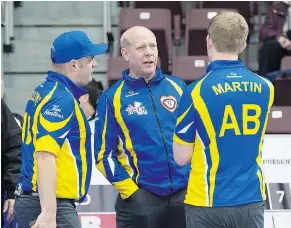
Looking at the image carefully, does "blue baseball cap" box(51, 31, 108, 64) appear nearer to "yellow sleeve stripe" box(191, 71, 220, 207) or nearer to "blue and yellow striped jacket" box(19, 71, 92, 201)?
"blue and yellow striped jacket" box(19, 71, 92, 201)

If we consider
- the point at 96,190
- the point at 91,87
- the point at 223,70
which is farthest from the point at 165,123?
the point at 91,87

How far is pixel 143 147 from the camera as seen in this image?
4785 millimetres

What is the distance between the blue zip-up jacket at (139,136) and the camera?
479 centimetres

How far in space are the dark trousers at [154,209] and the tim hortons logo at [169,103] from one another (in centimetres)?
46

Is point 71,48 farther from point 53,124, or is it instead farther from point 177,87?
point 177,87

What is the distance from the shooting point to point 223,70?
392 cm

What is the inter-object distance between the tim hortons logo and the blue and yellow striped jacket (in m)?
0.69

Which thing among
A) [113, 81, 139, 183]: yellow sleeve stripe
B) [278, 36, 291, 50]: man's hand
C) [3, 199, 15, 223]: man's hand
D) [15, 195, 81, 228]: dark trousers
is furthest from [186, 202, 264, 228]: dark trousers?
[278, 36, 291, 50]: man's hand

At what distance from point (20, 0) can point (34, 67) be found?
869 millimetres

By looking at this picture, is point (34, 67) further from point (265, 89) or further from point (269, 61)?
point (265, 89)

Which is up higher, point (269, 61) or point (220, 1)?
Result: point (220, 1)

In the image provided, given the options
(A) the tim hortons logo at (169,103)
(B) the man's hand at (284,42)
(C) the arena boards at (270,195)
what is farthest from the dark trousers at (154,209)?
(B) the man's hand at (284,42)

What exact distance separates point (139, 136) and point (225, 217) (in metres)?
1.04

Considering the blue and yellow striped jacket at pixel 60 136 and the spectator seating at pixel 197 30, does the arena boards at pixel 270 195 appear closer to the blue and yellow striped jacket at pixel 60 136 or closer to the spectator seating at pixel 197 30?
the blue and yellow striped jacket at pixel 60 136
